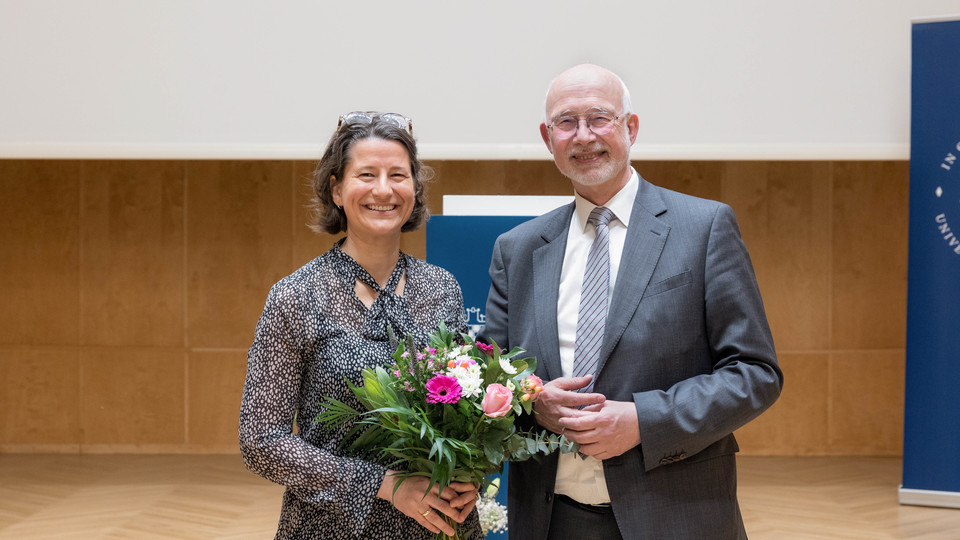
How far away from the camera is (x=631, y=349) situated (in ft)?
6.25

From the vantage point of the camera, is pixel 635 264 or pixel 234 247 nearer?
pixel 635 264

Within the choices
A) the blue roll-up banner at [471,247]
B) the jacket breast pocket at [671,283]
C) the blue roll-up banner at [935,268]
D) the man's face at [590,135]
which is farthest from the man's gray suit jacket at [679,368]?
the blue roll-up banner at [935,268]

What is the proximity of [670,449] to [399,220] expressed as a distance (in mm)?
850

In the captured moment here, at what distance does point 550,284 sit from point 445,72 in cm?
302

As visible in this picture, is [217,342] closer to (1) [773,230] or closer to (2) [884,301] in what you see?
(1) [773,230]

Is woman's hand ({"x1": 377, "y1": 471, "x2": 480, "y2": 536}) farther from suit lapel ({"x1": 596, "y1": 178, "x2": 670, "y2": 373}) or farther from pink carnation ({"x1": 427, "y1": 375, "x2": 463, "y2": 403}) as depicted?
suit lapel ({"x1": 596, "y1": 178, "x2": 670, "y2": 373})

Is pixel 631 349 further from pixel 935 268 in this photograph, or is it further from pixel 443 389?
pixel 935 268

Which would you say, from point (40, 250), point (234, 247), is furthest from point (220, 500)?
point (40, 250)

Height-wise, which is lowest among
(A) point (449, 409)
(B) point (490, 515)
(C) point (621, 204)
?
(B) point (490, 515)

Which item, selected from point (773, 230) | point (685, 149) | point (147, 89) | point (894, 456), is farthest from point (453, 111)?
point (894, 456)

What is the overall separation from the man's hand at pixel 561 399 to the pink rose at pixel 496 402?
18 cm

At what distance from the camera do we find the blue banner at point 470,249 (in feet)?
10.6

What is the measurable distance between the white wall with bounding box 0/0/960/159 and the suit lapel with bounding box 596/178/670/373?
274 cm

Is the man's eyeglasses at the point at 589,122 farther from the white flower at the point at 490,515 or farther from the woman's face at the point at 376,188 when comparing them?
the white flower at the point at 490,515
